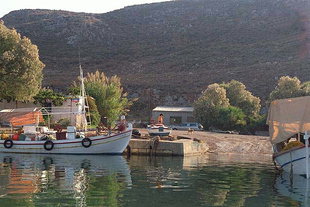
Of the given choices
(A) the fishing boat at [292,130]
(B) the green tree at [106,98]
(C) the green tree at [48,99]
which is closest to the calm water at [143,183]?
(A) the fishing boat at [292,130]

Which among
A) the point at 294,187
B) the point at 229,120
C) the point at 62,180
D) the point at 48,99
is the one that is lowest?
the point at 294,187

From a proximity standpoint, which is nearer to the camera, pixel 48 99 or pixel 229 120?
pixel 48 99

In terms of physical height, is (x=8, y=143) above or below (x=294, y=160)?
below

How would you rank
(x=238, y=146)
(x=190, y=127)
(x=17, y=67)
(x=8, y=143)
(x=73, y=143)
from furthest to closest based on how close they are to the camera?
(x=190, y=127) → (x=17, y=67) → (x=238, y=146) → (x=8, y=143) → (x=73, y=143)

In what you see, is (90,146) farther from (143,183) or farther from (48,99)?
(48,99)

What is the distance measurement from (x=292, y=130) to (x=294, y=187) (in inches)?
213

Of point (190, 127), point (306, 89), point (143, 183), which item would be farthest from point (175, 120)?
point (143, 183)

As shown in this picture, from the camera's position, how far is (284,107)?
99.9 feet

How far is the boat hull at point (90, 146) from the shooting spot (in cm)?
4047

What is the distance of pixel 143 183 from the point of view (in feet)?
80.1

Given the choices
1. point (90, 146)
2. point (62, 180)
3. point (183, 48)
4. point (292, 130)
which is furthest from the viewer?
point (183, 48)

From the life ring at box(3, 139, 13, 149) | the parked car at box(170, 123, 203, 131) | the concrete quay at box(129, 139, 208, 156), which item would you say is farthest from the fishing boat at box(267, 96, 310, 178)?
the parked car at box(170, 123, 203, 131)

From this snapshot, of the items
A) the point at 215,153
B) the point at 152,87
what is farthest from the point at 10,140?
the point at 152,87

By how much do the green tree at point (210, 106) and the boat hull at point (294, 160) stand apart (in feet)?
133
